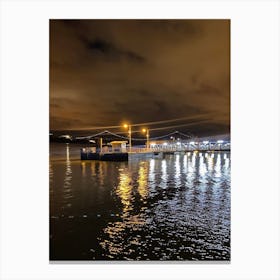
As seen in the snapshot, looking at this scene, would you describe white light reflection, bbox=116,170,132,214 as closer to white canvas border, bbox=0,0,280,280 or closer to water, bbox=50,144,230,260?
water, bbox=50,144,230,260

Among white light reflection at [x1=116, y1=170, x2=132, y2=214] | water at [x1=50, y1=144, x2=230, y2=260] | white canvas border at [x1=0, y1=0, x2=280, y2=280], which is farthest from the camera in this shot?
→ white light reflection at [x1=116, y1=170, x2=132, y2=214]

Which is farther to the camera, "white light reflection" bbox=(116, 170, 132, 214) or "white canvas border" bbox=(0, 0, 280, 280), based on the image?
"white light reflection" bbox=(116, 170, 132, 214)

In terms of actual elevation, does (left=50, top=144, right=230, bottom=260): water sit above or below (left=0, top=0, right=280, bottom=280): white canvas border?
below

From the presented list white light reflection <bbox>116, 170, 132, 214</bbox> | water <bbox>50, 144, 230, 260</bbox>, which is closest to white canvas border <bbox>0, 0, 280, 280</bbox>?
water <bbox>50, 144, 230, 260</bbox>

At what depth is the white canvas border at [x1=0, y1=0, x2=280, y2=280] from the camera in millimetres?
3053

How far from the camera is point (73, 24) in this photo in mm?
3748
